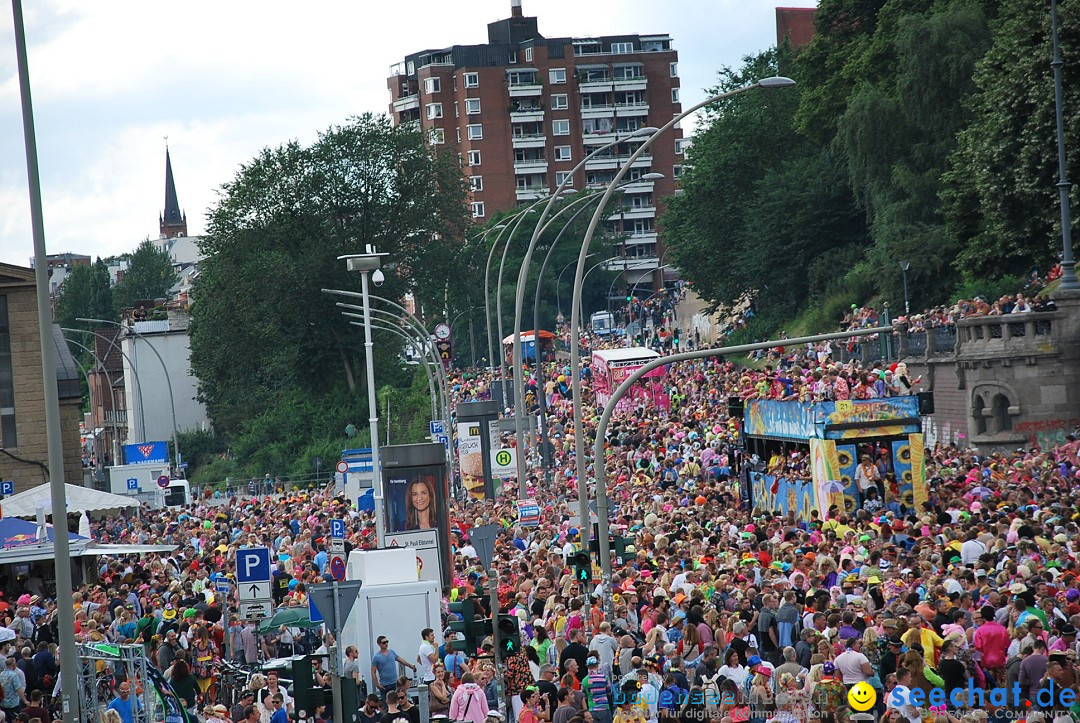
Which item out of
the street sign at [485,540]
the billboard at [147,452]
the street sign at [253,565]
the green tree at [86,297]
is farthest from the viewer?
the green tree at [86,297]

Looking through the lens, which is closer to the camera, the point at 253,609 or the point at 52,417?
the point at 52,417

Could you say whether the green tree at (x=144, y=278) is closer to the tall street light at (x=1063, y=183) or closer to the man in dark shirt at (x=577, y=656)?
the tall street light at (x=1063, y=183)

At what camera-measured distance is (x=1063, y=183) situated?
3803 cm

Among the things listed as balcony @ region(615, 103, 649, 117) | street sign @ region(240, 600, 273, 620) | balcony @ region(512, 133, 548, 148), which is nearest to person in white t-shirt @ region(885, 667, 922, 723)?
street sign @ region(240, 600, 273, 620)

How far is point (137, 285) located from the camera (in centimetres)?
15662

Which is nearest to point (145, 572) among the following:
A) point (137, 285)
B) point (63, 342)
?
point (63, 342)

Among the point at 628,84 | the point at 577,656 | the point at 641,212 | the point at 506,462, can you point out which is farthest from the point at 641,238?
the point at 577,656

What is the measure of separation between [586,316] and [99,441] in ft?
119

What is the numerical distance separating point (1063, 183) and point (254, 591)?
23.8m

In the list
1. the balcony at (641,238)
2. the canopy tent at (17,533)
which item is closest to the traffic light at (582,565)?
the canopy tent at (17,533)

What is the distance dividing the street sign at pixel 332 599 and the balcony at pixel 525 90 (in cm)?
12047

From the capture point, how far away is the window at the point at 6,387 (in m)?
50.6

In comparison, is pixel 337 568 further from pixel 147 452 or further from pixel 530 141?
pixel 530 141

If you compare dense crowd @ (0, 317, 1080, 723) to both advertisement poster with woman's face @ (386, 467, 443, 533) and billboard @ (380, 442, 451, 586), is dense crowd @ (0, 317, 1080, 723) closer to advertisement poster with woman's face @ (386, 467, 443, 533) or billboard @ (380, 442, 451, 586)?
billboard @ (380, 442, 451, 586)
